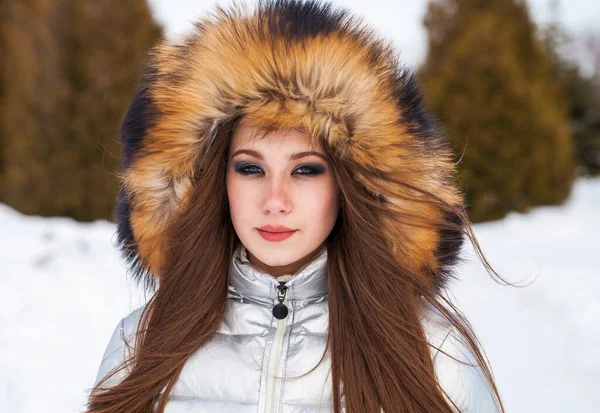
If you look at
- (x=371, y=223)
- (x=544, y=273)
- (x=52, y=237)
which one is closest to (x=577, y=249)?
(x=544, y=273)

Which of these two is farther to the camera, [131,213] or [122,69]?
[122,69]

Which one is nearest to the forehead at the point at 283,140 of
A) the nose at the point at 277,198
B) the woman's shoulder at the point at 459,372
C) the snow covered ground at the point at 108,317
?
the nose at the point at 277,198

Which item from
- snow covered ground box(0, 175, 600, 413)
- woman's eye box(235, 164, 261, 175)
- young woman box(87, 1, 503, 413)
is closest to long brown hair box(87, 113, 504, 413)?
young woman box(87, 1, 503, 413)

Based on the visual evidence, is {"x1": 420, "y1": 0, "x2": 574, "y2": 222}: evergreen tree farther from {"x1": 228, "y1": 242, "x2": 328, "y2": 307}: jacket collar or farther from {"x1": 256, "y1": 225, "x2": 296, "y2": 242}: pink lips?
{"x1": 256, "y1": 225, "x2": 296, "y2": 242}: pink lips

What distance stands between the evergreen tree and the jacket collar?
6.36m

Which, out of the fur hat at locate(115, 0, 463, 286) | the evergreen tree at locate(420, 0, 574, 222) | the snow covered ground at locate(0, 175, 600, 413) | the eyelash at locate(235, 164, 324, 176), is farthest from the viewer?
the evergreen tree at locate(420, 0, 574, 222)

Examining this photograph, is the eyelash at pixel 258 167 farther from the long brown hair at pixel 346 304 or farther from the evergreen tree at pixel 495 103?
the evergreen tree at pixel 495 103

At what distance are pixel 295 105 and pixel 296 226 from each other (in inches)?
14.9

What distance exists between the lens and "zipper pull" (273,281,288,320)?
6.75 feet

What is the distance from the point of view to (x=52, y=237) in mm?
5938

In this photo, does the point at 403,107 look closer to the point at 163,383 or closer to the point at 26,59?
the point at 163,383

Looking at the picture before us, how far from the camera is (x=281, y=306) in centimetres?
206

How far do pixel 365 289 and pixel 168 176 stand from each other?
2.49 feet

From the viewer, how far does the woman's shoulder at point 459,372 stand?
6.48 ft
